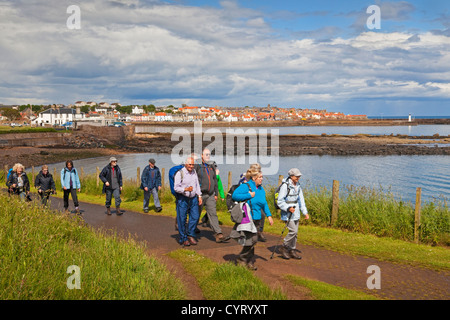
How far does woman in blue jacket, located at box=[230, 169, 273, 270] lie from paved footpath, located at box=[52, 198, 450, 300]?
0.42 metres

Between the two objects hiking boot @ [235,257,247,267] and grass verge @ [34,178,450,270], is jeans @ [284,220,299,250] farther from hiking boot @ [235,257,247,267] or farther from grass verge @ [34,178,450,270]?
grass verge @ [34,178,450,270]

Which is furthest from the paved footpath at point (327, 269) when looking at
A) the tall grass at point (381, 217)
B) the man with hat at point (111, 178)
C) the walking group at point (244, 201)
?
the man with hat at point (111, 178)

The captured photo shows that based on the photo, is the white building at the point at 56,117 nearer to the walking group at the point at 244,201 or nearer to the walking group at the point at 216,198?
the walking group at the point at 216,198

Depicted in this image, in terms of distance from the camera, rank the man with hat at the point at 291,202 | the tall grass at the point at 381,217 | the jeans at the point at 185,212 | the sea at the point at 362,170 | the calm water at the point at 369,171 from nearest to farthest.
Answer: the man with hat at the point at 291,202 → the jeans at the point at 185,212 → the tall grass at the point at 381,217 → the sea at the point at 362,170 → the calm water at the point at 369,171

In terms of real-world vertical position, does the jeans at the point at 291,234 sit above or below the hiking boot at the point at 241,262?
above

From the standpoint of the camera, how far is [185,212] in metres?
10.6

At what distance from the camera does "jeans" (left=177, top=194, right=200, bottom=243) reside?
10.5m

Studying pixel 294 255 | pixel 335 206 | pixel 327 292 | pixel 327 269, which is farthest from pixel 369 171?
pixel 327 292

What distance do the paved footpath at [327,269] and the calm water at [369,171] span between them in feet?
66.4

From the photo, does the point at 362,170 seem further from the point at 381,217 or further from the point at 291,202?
the point at 291,202

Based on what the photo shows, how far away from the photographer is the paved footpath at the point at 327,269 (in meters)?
7.29

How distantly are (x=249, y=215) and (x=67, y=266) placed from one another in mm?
3308
